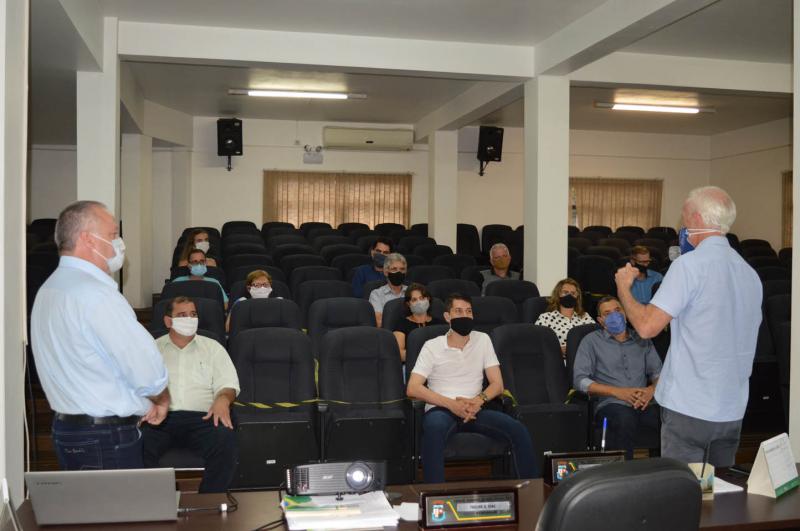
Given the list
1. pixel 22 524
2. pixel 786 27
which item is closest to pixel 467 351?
pixel 22 524

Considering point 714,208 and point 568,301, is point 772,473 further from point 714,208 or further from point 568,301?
point 568,301

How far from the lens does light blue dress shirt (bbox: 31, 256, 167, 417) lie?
2725mm

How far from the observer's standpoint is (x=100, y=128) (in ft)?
23.6

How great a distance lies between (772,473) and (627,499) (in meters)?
1.29

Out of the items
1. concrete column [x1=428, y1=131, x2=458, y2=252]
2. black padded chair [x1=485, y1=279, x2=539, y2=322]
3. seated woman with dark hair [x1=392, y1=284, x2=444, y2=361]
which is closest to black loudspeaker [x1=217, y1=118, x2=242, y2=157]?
concrete column [x1=428, y1=131, x2=458, y2=252]

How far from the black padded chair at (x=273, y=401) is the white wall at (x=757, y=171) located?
37.3ft

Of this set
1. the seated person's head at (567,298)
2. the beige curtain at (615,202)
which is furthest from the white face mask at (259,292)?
the beige curtain at (615,202)

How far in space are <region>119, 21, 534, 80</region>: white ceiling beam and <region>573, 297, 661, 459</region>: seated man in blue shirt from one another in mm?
3709

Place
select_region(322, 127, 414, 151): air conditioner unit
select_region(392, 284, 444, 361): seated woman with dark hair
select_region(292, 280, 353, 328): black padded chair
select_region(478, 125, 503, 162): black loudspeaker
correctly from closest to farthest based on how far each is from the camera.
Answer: select_region(392, 284, 444, 361): seated woman with dark hair
select_region(292, 280, 353, 328): black padded chair
select_region(322, 127, 414, 151): air conditioner unit
select_region(478, 125, 503, 162): black loudspeaker

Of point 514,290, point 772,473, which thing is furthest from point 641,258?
point 772,473

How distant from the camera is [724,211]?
270 cm

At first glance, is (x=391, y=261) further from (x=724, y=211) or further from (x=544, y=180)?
(x=724, y=211)

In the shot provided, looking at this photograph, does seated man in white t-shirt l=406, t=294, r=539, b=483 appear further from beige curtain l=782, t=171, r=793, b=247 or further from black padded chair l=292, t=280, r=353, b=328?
beige curtain l=782, t=171, r=793, b=247

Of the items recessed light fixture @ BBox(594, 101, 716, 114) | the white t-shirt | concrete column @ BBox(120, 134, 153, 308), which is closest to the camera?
the white t-shirt
